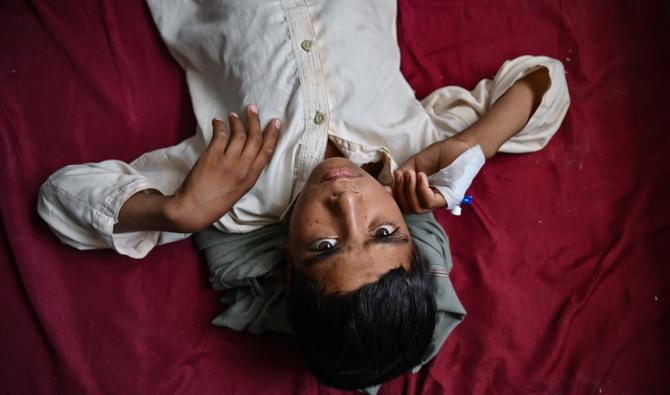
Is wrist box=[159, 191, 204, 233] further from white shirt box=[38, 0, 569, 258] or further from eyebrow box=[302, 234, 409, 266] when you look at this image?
eyebrow box=[302, 234, 409, 266]

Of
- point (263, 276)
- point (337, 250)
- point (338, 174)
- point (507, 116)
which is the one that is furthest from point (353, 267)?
point (507, 116)

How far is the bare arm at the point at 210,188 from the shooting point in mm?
911

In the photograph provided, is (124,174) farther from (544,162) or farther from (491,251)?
(544,162)

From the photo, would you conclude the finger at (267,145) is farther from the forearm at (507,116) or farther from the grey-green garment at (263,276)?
the forearm at (507,116)

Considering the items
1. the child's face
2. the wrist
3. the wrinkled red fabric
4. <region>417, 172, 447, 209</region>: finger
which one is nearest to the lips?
the child's face

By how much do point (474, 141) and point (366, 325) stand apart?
43cm

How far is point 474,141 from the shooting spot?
1.05m

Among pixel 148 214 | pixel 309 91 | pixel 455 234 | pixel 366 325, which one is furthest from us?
pixel 455 234

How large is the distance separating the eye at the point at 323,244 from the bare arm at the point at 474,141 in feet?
0.56

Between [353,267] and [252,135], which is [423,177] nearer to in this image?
[353,267]

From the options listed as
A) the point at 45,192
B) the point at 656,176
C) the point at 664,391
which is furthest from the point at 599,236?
the point at 45,192

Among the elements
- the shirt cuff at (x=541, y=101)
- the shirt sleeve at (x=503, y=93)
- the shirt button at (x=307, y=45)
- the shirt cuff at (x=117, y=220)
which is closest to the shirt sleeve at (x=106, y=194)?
the shirt cuff at (x=117, y=220)

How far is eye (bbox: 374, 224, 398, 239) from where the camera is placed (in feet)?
2.84

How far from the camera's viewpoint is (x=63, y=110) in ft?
3.65
